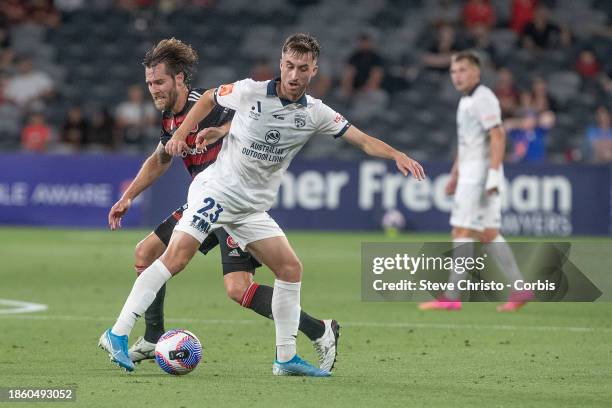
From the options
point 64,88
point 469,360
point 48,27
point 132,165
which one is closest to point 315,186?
point 132,165

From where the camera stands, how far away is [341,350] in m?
8.48

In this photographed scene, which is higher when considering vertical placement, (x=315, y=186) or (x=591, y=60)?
(x=591, y=60)

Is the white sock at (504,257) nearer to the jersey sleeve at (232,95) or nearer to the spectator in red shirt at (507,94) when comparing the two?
the jersey sleeve at (232,95)

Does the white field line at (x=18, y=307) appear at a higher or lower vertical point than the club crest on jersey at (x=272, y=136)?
lower

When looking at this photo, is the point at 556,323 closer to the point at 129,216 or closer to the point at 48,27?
the point at 129,216

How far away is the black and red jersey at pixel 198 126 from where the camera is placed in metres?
7.83

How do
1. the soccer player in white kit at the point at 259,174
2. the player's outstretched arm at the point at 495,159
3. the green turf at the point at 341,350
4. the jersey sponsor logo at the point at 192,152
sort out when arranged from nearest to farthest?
the green turf at the point at 341,350 < the soccer player in white kit at the point at 259,174 < the jersey sponsor logo at the point at 192,152 < the player's outstretched arm at the point at 495,159

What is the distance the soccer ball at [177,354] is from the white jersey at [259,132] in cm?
81

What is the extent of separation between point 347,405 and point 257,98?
1.98 metres

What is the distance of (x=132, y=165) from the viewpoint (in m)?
20.6

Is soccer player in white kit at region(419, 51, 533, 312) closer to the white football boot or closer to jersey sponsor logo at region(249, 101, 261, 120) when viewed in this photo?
the white football boot

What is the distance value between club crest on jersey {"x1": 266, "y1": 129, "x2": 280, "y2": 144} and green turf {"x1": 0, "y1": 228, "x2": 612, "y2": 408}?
4.45 feet

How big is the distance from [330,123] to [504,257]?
14.9 ft

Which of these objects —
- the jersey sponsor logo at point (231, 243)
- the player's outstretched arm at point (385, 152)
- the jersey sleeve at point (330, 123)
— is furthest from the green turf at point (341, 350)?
the jersey sleeve at point (330, 123)
